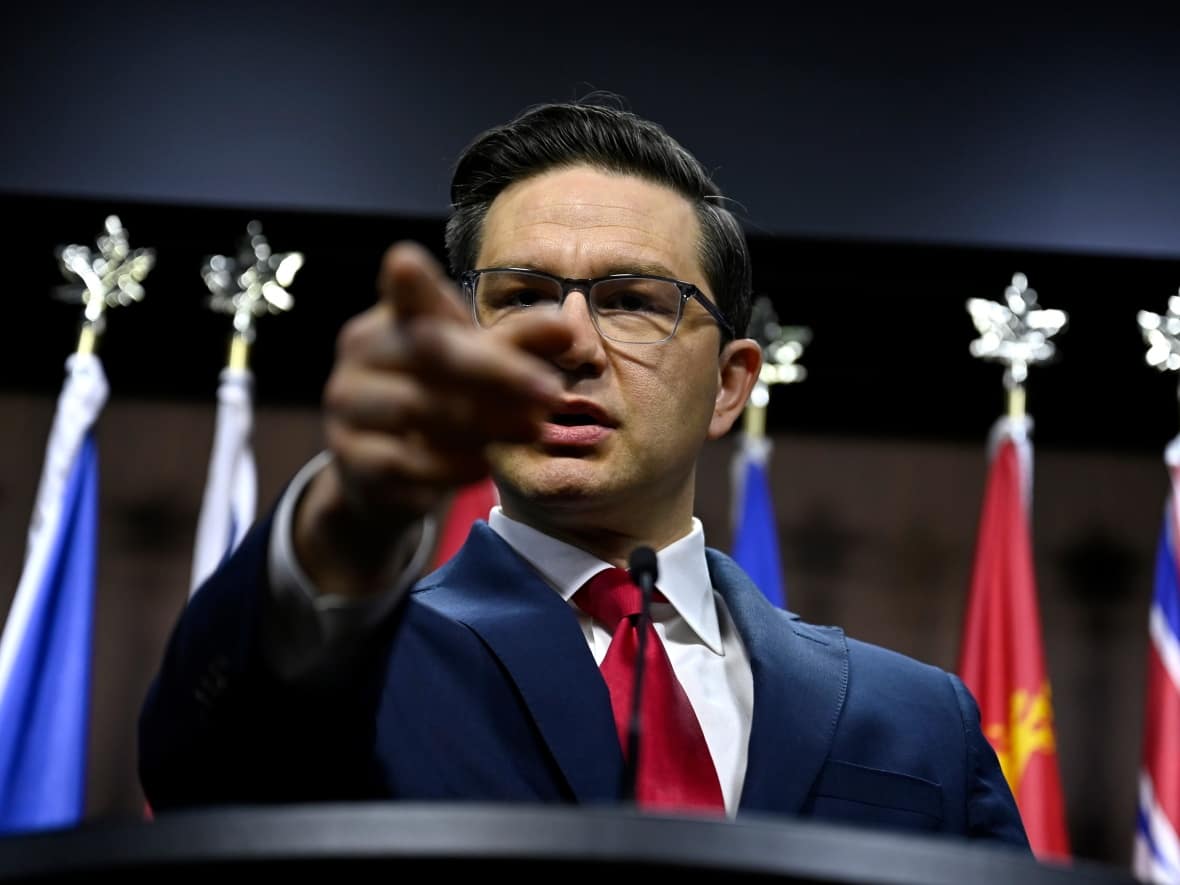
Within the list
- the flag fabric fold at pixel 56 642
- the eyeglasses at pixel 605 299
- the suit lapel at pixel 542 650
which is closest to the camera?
the suit lapel at pixel 542 650

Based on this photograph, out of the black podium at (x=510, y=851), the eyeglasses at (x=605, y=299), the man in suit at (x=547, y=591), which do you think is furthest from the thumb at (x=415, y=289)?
the eyeglasses at (x=605, y=299)

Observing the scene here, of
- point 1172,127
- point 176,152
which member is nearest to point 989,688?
point 1172,127

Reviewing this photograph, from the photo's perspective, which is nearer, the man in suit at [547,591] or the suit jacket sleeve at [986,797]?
the man in suit at [547,591]

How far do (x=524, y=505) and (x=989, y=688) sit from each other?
1.85m

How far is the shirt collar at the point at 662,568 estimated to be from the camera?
1.56m

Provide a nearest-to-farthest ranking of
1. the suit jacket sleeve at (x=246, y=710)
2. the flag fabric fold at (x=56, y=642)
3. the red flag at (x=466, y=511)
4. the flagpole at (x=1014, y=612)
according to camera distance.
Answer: the suit jacket sleeve at (x=246, y=710)
the flag fabric fold at (x=56, y=642)
the flagpole at (x=1014, y=612)
the red flag at (x=466, y=511)

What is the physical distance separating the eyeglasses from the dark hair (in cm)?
14

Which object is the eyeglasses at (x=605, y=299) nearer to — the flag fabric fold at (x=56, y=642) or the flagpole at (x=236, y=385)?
the flagpole at (x=236, y=385)

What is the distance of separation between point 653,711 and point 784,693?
0.16m

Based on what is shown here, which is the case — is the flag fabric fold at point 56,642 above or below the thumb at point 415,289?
below

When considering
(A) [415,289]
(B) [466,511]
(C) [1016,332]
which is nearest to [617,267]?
(A) [415,289]

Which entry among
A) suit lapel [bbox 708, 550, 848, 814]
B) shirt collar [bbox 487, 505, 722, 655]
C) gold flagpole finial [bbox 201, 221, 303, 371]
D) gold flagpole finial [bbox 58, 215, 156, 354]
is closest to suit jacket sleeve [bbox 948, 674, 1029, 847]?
suit lapel [bbox 708, 550, 848, 814]

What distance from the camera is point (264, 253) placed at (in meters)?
3.24

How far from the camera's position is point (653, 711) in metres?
1.40
